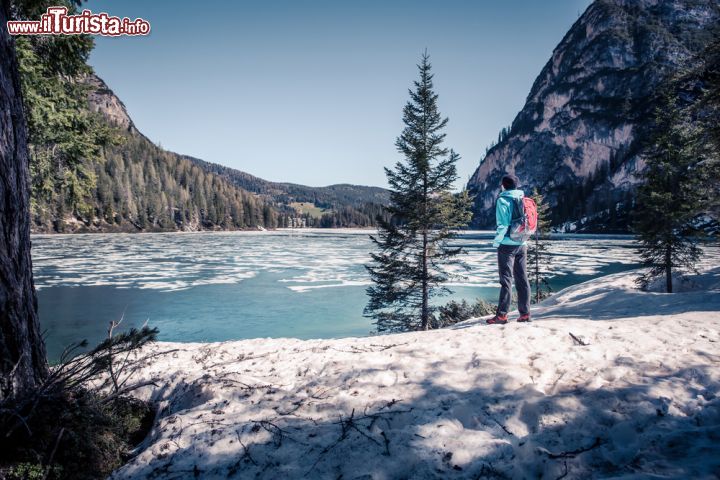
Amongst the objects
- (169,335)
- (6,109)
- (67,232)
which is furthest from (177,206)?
(6,109)

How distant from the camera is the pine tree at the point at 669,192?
1445cm

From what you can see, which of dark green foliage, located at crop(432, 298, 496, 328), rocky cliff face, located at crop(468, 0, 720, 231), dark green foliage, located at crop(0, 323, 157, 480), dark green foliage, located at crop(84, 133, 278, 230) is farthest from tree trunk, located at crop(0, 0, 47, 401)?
rocky cliff face, located at crop(468, 0, 720, 231)

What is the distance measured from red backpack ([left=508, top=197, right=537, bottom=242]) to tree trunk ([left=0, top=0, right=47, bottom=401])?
6.61 metres

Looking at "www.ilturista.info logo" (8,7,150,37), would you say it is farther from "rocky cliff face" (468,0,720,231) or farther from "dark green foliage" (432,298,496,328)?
"rocky cliff face" (468,0,720,231)

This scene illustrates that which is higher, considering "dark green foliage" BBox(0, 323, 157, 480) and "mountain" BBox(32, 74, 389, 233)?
"mountain" BBox(32, 74, 389, 233)

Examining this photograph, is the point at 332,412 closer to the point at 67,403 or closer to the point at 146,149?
the point at 67,403

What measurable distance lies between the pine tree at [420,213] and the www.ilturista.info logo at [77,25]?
1067 centimetres

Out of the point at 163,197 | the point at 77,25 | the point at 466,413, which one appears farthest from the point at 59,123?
the point at 163,197

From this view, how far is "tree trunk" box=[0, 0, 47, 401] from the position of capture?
2.97 meters

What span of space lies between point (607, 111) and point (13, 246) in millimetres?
218609

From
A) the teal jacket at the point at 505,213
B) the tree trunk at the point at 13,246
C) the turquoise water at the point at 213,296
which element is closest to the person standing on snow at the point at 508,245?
the teal jacket at the point at 505,213

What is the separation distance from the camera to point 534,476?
7.02ft

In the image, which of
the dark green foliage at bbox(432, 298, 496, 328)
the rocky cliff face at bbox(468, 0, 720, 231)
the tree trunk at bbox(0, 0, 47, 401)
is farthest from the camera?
the rocky cliff face at bbox(468, 0, 720, 231)

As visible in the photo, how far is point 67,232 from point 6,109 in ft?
359
